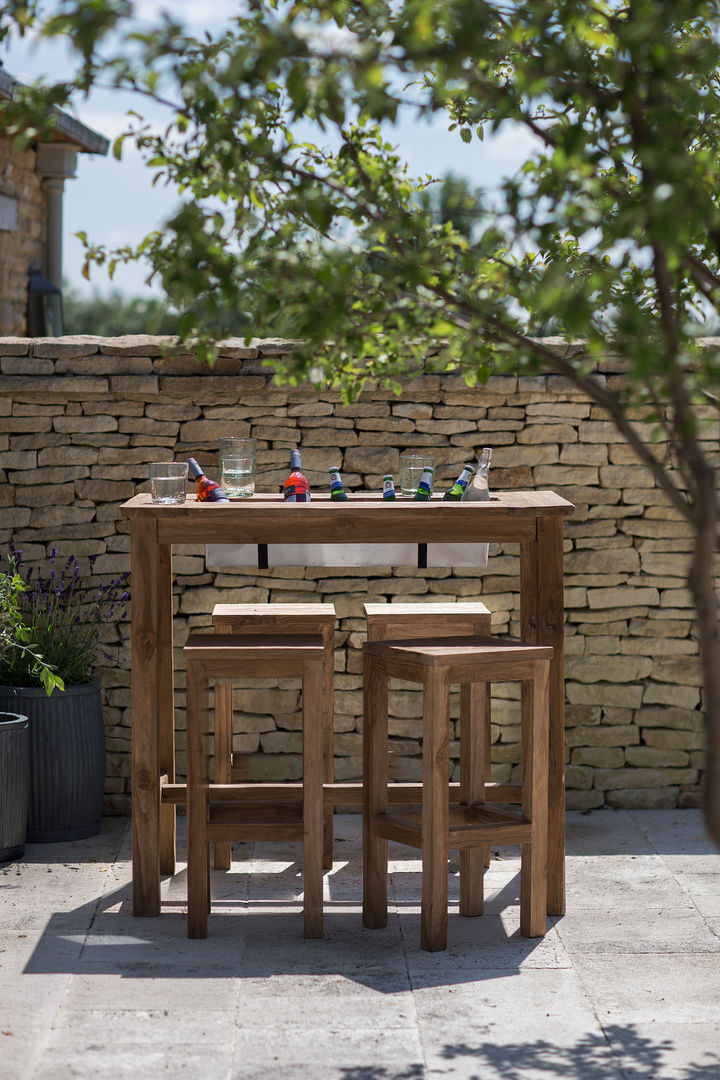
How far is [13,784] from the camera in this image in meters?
4.34

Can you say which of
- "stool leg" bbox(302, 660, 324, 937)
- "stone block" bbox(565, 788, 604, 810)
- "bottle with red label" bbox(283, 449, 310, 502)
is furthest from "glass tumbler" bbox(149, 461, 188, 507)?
"stone block" bbox(565, 788, 604, 810)

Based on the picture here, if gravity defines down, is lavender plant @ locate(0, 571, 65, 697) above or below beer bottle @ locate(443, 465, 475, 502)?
below

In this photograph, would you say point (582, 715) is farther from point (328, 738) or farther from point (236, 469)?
point (236, 469)

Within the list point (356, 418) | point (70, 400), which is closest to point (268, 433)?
Result: point (356, 418)

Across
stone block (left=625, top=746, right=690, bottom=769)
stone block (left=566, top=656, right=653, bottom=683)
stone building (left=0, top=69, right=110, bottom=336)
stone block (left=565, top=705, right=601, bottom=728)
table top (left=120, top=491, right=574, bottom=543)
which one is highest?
stone building (left=0, top=69, right=110, bottom=336)

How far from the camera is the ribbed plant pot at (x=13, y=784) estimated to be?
4.31 meters

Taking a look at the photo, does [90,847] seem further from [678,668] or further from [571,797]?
[678,668]

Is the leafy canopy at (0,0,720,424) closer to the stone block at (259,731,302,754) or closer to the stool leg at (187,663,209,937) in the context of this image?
the stool leg at (187,663,209,937)

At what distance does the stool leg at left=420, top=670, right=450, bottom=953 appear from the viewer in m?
3.50

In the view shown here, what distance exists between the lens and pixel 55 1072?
9.26 feet

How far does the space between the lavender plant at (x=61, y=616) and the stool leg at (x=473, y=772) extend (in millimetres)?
1451

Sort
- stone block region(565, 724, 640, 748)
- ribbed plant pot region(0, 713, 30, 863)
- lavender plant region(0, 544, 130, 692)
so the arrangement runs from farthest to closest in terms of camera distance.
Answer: stone block region(565, 724, 640, 748)
lavender plant region(0, 544, 130, 692)
ribbed plant pot region(0, 713, 30, 863)

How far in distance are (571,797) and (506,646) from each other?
5.45 feet

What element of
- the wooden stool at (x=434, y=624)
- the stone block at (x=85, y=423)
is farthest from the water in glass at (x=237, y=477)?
the stone block at (x=85, y=423)
